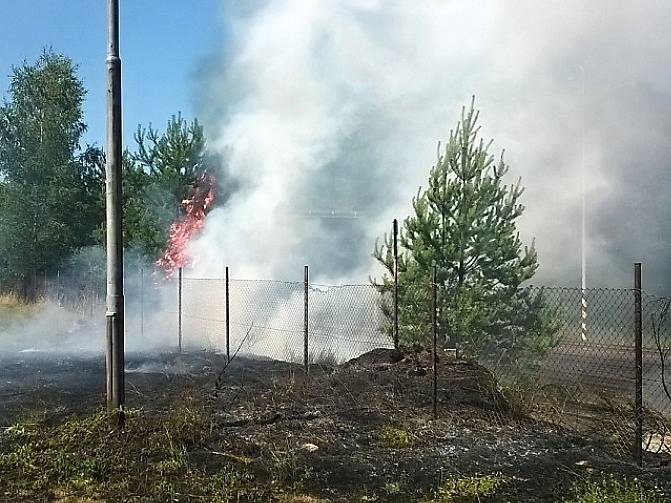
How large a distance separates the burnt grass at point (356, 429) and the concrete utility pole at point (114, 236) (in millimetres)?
434

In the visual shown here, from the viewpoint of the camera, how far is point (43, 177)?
2291cm

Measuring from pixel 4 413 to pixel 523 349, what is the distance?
7837mm

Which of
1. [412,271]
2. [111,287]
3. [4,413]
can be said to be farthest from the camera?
[412,271]

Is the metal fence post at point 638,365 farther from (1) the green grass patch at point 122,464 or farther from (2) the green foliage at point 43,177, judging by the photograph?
(2) the green foliage at point 43,177

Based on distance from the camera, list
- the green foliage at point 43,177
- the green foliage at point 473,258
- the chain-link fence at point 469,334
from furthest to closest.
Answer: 1. the green foliage at point 43,177
2. the green foliage at point 473,258
3. the chain-link fence at point 469,334

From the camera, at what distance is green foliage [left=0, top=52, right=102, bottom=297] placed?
22438 mm

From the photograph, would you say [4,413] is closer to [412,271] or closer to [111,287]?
[111,287]

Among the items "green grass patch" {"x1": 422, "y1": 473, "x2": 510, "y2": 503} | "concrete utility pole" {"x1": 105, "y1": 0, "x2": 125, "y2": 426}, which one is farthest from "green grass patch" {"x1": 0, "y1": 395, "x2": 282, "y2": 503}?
"green grass patch" {"x1": 422, "y1": 473, "x2": 510, "y2": 503}

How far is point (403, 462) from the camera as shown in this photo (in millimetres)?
5453

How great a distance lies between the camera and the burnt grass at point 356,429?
194 inches

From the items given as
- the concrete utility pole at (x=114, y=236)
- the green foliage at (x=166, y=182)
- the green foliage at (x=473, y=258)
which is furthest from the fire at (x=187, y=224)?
the concrete utility pole at (x=114, y=236)

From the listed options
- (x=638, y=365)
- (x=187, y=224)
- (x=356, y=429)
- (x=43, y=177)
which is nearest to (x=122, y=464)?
(x=356, y=429)

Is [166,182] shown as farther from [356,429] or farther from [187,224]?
[356,429]

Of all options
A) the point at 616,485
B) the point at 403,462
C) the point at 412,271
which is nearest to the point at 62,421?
the point at 403,462
